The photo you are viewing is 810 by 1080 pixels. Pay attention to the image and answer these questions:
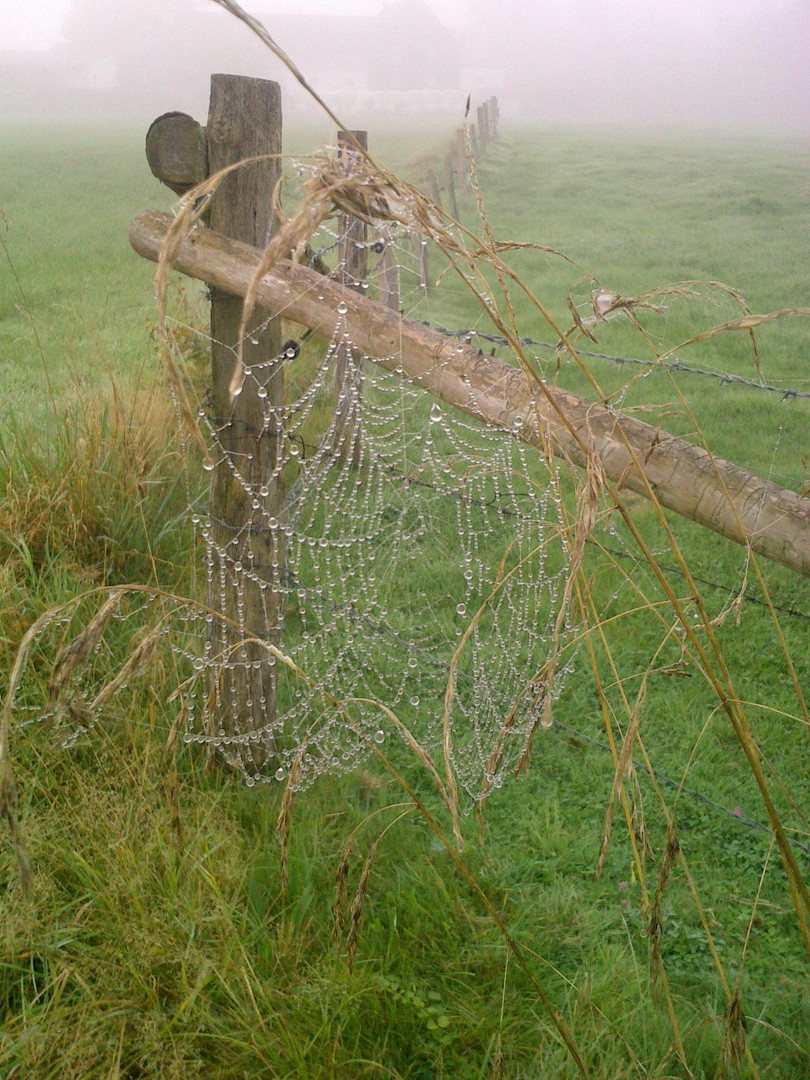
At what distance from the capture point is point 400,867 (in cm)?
216

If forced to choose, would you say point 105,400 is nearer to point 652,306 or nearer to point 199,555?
point 199,555

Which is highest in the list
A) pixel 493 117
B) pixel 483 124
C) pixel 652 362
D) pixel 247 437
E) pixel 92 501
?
pixel 493 117

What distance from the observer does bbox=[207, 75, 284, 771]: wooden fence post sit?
6.45 ft

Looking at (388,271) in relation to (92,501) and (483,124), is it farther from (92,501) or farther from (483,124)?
(483,124)

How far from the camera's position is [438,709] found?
114 inches

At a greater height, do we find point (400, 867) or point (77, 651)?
point (77, 651)

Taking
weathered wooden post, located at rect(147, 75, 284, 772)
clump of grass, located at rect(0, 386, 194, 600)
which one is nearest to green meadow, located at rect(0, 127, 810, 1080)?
clump of grass, located at rect(0, 386, 194, 600)

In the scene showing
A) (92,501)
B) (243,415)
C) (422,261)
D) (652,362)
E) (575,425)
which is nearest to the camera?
(652,362)

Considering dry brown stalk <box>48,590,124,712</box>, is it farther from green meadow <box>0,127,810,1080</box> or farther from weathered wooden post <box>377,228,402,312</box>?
weathered wooden post <box>377,228,402,312</box>

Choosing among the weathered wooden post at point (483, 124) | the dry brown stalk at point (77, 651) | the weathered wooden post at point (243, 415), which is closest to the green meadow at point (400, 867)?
the weathered wooden post at point (243, 415)

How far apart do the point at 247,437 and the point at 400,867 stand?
4.09 feet

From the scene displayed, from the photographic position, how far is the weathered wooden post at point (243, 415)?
1.96 meters

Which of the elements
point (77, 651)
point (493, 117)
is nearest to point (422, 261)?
point (77, 651)

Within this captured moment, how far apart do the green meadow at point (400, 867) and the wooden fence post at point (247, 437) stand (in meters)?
0.26
